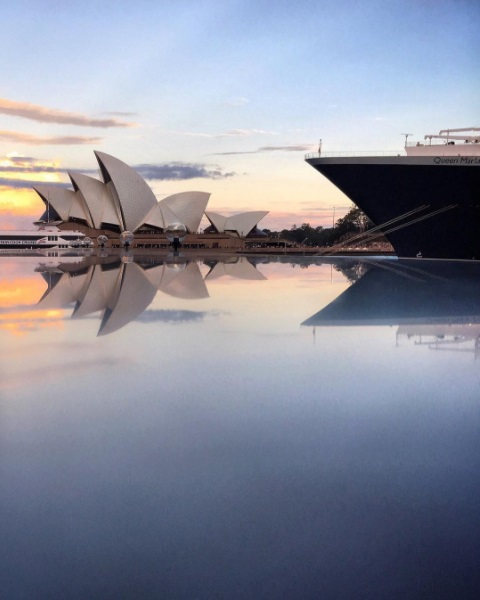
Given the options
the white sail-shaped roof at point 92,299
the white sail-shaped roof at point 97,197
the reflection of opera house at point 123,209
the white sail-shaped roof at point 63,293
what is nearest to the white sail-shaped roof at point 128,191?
the reflection of opera house at point 123,209

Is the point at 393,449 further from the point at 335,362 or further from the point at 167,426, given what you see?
the point at 335,362

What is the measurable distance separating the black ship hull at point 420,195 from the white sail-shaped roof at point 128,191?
3127cm

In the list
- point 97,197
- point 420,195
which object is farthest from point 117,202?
point 420,195

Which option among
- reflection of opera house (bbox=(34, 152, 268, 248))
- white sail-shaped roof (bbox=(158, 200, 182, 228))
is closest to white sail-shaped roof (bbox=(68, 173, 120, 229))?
reflection of opera house (bbox=(34, 152, 268, 248))

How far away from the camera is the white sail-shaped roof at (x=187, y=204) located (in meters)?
62.9

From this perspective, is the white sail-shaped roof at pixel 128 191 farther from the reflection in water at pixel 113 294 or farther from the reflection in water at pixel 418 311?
the reflection in water at pixel 418 311

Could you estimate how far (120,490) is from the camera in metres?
2.62

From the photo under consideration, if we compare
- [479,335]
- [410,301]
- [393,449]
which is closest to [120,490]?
[393,449]

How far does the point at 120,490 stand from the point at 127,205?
5493 cm

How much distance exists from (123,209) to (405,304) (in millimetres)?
48013

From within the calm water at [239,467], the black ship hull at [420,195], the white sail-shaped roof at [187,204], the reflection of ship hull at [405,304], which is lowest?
the calm water at [239,467]

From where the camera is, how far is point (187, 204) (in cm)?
6325

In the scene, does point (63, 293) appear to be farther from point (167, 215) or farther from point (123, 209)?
point (167, 215)

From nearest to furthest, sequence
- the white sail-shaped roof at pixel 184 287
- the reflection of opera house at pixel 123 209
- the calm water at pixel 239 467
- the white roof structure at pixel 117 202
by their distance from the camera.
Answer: the calm water at pixel 239 467
the white sail-shaped roof at pixel 184 287
the white roof structure at pixel 117 202
the reflection of opera house at pixel 123 209
